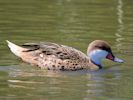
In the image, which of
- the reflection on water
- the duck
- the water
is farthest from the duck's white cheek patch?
the reflection on water

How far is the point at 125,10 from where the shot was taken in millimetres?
20719

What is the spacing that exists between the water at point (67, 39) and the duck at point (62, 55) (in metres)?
0.19

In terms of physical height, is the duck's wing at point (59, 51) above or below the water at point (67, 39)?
above

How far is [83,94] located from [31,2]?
371 inches

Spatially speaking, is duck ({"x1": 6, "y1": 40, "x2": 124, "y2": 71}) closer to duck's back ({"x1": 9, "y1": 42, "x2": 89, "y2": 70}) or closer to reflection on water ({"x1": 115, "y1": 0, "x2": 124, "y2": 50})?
duck's back ({"x1": 9, "y1": 42, "x2": 89, "y2": 70})

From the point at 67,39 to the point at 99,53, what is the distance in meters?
1.85

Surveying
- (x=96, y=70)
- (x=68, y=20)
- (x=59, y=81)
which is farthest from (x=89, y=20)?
(x=59, y=81)

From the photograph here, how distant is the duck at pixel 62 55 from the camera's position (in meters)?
14.5

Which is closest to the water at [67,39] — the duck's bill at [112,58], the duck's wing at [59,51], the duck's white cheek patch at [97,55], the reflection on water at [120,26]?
the reflection on water at [120,26]

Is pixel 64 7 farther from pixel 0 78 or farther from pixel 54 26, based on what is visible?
pixel 0 78

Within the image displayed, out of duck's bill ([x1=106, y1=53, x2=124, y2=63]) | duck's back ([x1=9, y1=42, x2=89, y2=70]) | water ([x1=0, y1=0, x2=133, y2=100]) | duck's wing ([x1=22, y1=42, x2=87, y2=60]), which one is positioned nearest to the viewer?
water ([x1=0, y1=0, x2=133, y2=100])

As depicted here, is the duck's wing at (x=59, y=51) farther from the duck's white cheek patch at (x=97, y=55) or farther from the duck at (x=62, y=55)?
the duck's white cheek patch at (x=97, y=55)

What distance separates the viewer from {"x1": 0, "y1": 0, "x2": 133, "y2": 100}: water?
41.2 feet

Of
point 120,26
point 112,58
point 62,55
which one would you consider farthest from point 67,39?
point 120,26
